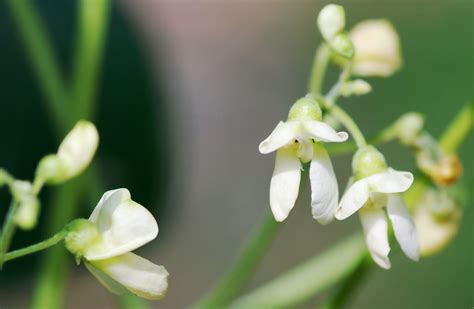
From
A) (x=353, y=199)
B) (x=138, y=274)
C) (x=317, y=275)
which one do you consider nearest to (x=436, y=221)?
(x=317, y=275)

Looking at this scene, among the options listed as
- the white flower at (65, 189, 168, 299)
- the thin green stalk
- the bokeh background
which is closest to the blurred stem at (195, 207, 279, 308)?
the thin green stalk

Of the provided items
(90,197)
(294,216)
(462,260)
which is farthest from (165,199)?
(294,216)

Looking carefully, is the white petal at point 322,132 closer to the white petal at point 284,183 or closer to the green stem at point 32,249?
the white petal at point 284,183

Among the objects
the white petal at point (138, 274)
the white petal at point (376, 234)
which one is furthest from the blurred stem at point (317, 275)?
the white petal at point (138, 274)

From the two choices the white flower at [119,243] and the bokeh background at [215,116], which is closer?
the white flower at [119,243]

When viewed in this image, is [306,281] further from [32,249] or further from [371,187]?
[32,249]

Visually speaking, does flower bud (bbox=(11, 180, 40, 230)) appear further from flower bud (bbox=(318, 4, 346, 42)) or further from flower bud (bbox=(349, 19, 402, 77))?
flower bud (bbox=(349, 19, 402, 77))
